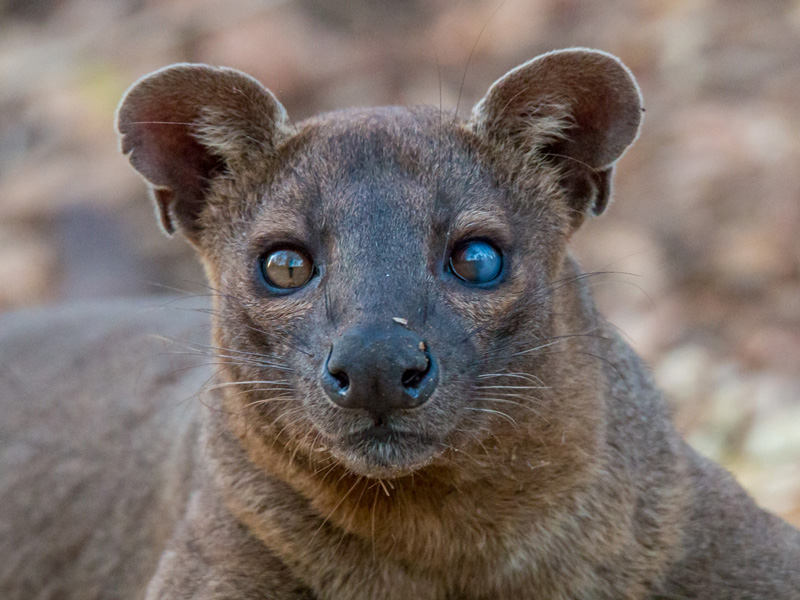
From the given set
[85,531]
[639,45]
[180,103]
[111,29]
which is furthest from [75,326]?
[111,29]

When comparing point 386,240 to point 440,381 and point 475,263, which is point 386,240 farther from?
point 440,381

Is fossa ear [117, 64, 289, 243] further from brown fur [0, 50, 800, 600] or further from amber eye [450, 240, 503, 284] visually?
amber eye [450, 240, 503, 284]

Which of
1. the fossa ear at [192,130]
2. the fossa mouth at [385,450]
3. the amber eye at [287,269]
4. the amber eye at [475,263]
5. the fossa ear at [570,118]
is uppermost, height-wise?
the fossa ear at [570,118]

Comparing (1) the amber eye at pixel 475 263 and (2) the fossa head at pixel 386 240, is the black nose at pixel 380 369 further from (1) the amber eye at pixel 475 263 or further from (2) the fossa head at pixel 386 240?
(1) the amber eye at pixel 475 263

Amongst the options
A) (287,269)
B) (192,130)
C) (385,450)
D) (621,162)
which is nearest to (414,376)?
(385,450)

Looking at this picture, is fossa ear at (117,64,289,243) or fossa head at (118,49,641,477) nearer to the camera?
fossa head at (118,49,641,477)

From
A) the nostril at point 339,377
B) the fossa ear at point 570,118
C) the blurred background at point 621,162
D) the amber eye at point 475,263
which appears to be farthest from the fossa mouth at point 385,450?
the blurred background at point 621,162

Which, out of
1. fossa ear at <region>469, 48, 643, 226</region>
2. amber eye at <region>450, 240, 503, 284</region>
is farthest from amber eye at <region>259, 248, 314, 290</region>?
fossa ear at <region>469, 48, 643, 226</region>
